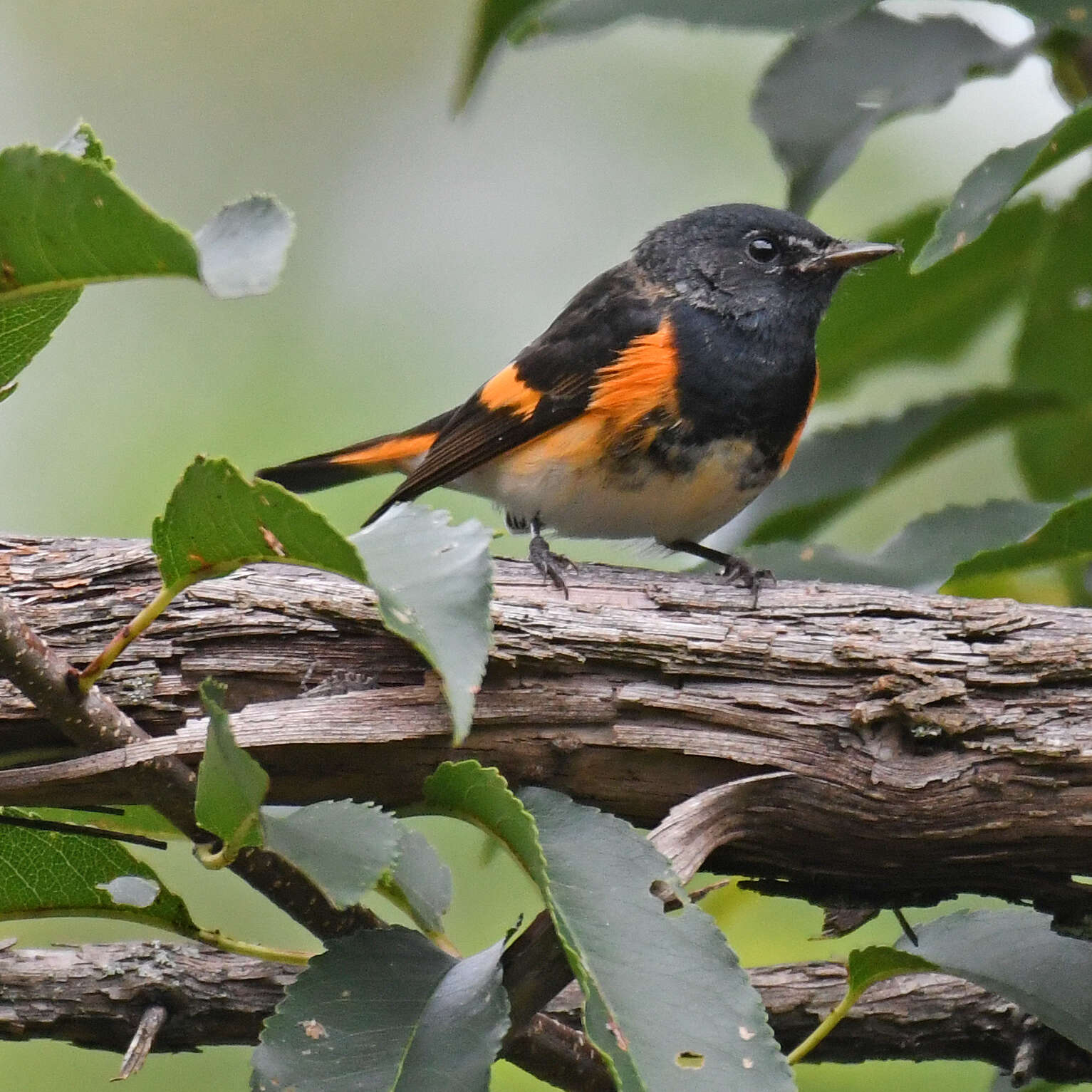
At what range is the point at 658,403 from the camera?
3.07 meters

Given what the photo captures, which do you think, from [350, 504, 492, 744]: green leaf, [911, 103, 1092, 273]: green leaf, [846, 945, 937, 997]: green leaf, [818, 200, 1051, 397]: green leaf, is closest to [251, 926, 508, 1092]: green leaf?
[350, 504, 492, 744]: green leaf

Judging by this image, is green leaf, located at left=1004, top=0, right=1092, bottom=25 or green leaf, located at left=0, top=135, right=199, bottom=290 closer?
green leaf, located at left=0, top=135, right=199, bottom=290

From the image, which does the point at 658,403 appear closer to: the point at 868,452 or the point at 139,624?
the point at 868,452

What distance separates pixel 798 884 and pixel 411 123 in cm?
646

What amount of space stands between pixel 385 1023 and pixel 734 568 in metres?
1.24

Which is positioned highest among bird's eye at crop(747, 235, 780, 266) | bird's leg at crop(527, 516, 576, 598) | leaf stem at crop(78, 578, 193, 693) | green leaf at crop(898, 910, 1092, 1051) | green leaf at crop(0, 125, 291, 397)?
green leaf at crop(0, 125, 291, 397)

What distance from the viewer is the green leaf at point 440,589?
49.4 inches

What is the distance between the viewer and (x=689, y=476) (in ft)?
10.1

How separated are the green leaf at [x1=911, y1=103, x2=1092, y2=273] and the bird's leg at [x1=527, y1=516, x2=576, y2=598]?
2.60 feet

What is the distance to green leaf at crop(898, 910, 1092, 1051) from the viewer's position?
187cm

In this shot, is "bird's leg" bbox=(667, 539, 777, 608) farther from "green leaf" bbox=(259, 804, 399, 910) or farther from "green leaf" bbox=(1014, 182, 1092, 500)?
"green leaf" bbox=(259, 804, 399, 910)

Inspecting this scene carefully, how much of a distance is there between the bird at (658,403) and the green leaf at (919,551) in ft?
0.65

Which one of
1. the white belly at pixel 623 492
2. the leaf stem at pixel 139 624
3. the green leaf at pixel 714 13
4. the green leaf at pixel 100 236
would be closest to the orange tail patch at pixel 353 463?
the white belly at pixel 623 492

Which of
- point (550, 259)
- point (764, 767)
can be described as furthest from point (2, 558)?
point (550, 259)
